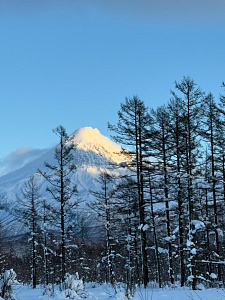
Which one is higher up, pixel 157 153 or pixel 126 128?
pixel 126 128

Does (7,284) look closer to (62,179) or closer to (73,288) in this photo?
(73,288)

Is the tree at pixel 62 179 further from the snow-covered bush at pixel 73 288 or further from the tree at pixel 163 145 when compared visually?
the snow-covered bush at pixel 73 288

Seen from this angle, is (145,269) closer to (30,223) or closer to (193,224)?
(193,224)

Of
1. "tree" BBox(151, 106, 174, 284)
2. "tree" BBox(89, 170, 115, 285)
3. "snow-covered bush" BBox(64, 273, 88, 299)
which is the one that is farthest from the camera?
"tree" BBox(89, 170, 115, 285)

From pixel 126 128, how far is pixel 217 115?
5064 mm

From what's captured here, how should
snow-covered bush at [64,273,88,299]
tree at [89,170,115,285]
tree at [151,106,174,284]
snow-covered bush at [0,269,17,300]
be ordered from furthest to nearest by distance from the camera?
tree at [89,170,115,285]
tree at [151,106,174,284]
snow-covered bush at [64,273,88,299]
snow-covered bush at [0,269,17,300]

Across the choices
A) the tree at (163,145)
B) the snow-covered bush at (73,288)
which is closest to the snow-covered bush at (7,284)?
the snow-covered bush at (73,288)

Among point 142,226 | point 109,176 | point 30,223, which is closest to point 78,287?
point 142,226

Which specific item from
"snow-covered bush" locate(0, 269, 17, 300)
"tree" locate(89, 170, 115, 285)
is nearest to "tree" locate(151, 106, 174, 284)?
"tree" locate(89, 170, 115, 285)

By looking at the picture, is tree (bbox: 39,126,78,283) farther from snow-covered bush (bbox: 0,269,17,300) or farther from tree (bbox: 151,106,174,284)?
snow-covered bush (bbox: 0,269,17,300)

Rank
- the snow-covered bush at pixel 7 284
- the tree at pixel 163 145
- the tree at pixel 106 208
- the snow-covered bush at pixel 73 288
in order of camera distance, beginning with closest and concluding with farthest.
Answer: the snow-covered bush at pixel 7 284, the snow-covered bush at pixel 73 288, the tree at pixel 163 145, the tree at pixel 106 208

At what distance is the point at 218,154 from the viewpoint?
1867cm

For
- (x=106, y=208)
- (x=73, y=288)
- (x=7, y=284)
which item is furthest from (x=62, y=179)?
(x=7, y=284)

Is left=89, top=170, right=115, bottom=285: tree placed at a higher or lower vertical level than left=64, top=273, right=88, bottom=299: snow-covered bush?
higher
